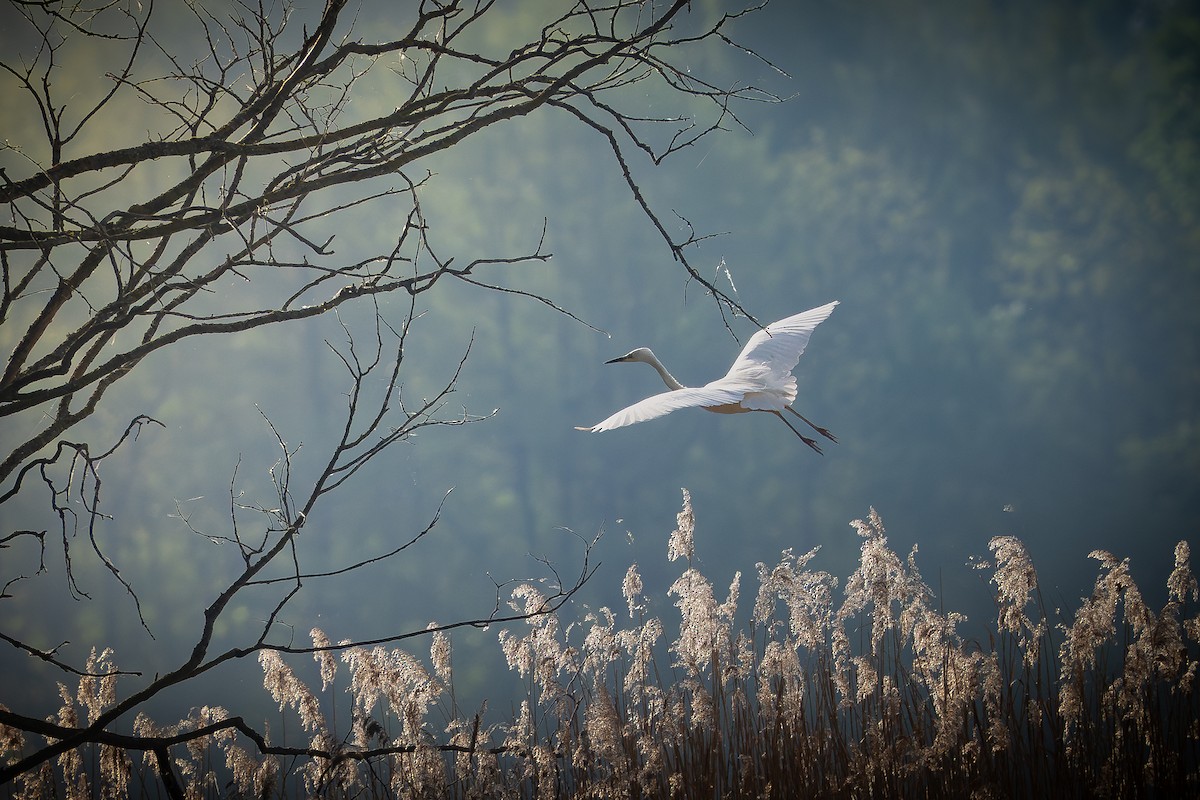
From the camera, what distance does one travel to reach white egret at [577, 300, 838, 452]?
1.52 m

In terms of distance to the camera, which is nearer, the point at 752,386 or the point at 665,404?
the point at 665,404

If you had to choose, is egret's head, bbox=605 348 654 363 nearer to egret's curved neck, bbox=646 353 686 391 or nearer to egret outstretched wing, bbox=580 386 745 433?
egret's curved neck, bbox=646 353 686 391

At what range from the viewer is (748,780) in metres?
2.20

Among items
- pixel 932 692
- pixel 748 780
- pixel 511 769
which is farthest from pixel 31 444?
pixel 932 692

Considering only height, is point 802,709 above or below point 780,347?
below

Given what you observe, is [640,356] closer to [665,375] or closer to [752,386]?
[665,375]

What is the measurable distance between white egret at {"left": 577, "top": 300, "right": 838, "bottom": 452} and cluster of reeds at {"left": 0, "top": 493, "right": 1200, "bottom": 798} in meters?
0.59

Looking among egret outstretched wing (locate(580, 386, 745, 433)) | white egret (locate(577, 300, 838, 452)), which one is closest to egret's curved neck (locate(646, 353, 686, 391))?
white egret (locate(577, 300, 838, 452))

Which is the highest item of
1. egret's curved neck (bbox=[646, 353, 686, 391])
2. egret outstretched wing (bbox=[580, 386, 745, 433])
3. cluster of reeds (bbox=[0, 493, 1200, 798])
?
egret's curved neck (bbox=[646, 353, 686, 391])

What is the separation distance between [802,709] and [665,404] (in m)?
1.26

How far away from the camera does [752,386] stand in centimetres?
180

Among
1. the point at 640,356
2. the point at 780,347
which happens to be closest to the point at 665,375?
the point at 640,356

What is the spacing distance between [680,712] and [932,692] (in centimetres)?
69

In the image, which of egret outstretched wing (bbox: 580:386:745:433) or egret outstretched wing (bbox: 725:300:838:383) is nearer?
egret outstretched wing (bbox: 580:386:745:433)
